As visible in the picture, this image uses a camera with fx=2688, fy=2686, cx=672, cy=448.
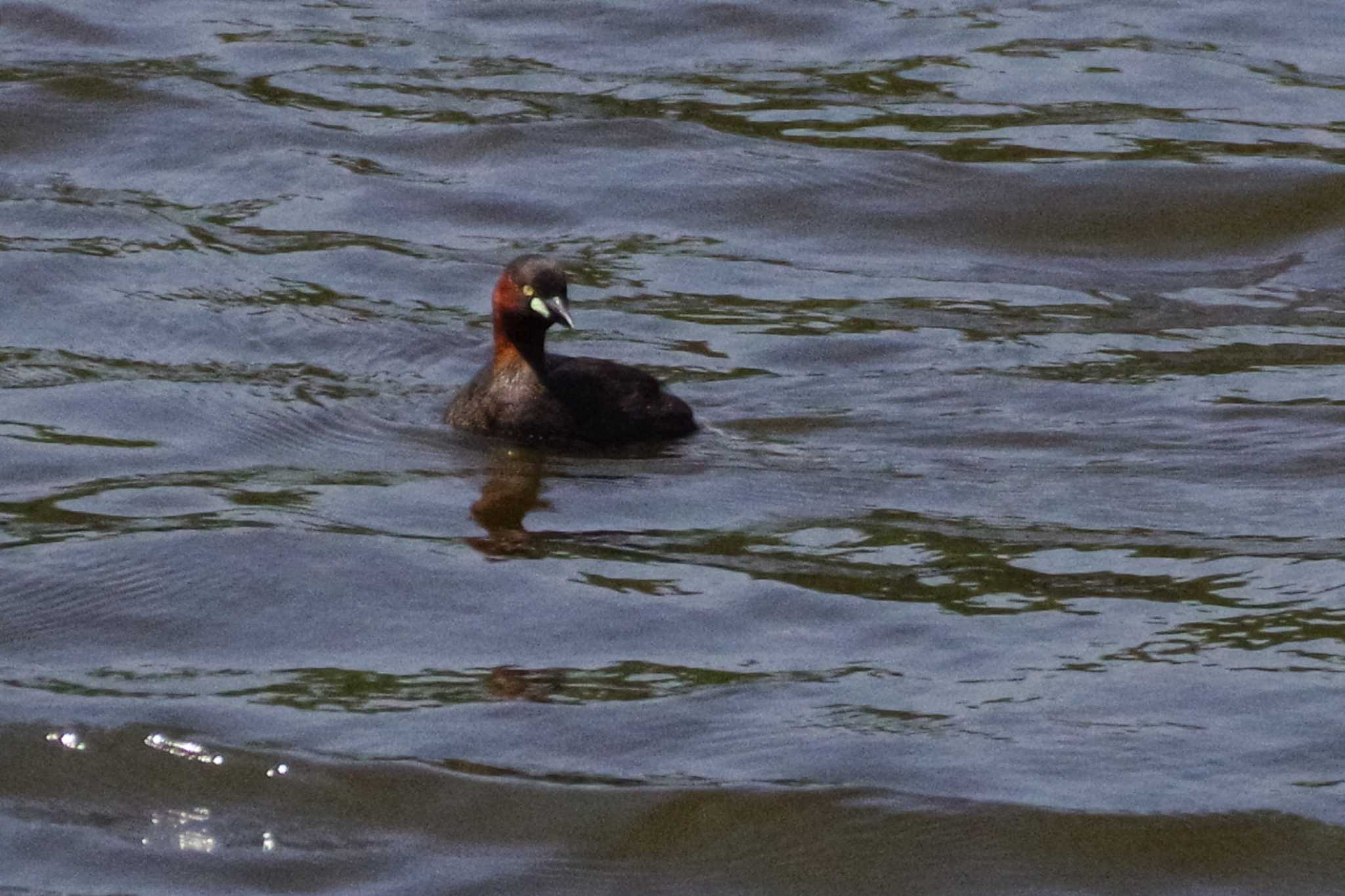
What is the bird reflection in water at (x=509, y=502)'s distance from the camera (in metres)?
8.69

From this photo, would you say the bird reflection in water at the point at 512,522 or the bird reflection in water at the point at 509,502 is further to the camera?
the bird reflection in water at the point at 509,502

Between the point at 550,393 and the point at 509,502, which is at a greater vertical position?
the point at 550,393

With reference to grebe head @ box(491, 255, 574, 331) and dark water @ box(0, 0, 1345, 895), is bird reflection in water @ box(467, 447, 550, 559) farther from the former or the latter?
grebe head @ box(491, 255, 574, 331)

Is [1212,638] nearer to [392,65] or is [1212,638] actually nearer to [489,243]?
[489,243]

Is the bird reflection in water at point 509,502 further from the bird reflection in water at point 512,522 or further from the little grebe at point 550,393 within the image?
the little grebe at point 550,393

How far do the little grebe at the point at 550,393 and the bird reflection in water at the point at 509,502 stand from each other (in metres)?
0.15

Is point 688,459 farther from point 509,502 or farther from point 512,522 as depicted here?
point 512,522

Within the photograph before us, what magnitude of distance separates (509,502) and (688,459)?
79cm

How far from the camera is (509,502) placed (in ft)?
30.5

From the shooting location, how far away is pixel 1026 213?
44.0ft

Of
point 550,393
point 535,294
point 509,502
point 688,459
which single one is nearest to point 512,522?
point 509,502

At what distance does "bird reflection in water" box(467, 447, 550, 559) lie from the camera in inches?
342

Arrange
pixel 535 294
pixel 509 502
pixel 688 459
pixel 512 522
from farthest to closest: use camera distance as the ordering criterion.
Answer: pixel 535 294, pixel 688 459, pixel 509 502, pixel 512 522

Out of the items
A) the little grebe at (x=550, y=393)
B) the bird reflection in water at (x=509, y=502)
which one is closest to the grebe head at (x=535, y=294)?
the little grebe at (x=550, y=393)
